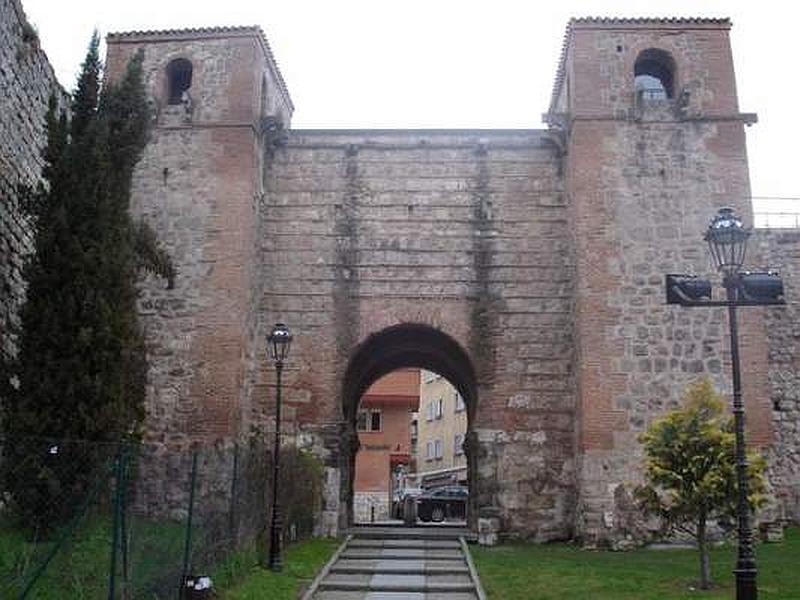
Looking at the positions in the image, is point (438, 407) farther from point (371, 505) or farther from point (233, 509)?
point (233, 509)

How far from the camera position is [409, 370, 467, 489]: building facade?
44250 millimetres

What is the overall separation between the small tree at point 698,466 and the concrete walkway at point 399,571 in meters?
2.68

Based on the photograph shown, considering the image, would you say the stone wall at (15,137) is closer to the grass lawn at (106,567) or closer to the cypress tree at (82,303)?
the cypress tree at (82,303)

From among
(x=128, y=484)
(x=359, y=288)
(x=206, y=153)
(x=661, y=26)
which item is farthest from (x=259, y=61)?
(x=128, y=484)

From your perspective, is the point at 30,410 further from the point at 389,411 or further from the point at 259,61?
the point at 389,411

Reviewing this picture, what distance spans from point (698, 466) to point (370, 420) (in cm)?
2659

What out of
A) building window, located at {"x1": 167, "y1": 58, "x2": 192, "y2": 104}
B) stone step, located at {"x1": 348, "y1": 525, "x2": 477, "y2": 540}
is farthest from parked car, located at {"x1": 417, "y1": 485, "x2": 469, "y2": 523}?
building window, located at {"x1": 167, "y1": 58, "x2": 192, "y2": 104}

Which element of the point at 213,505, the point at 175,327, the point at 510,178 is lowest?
the point at 213,505

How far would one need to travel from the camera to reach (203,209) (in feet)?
55.7

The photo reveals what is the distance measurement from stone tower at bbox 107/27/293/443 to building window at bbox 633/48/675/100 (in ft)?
23.0

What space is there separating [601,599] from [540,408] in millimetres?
6761

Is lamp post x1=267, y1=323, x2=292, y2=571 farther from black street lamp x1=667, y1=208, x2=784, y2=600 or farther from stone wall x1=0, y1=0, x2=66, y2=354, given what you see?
black street lamp x1=667, y1=208, x2=784, y2=600

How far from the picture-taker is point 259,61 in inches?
709

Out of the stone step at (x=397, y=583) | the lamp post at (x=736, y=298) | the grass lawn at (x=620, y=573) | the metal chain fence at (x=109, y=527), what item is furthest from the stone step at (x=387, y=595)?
the lamp post at (x=736, y=298)
